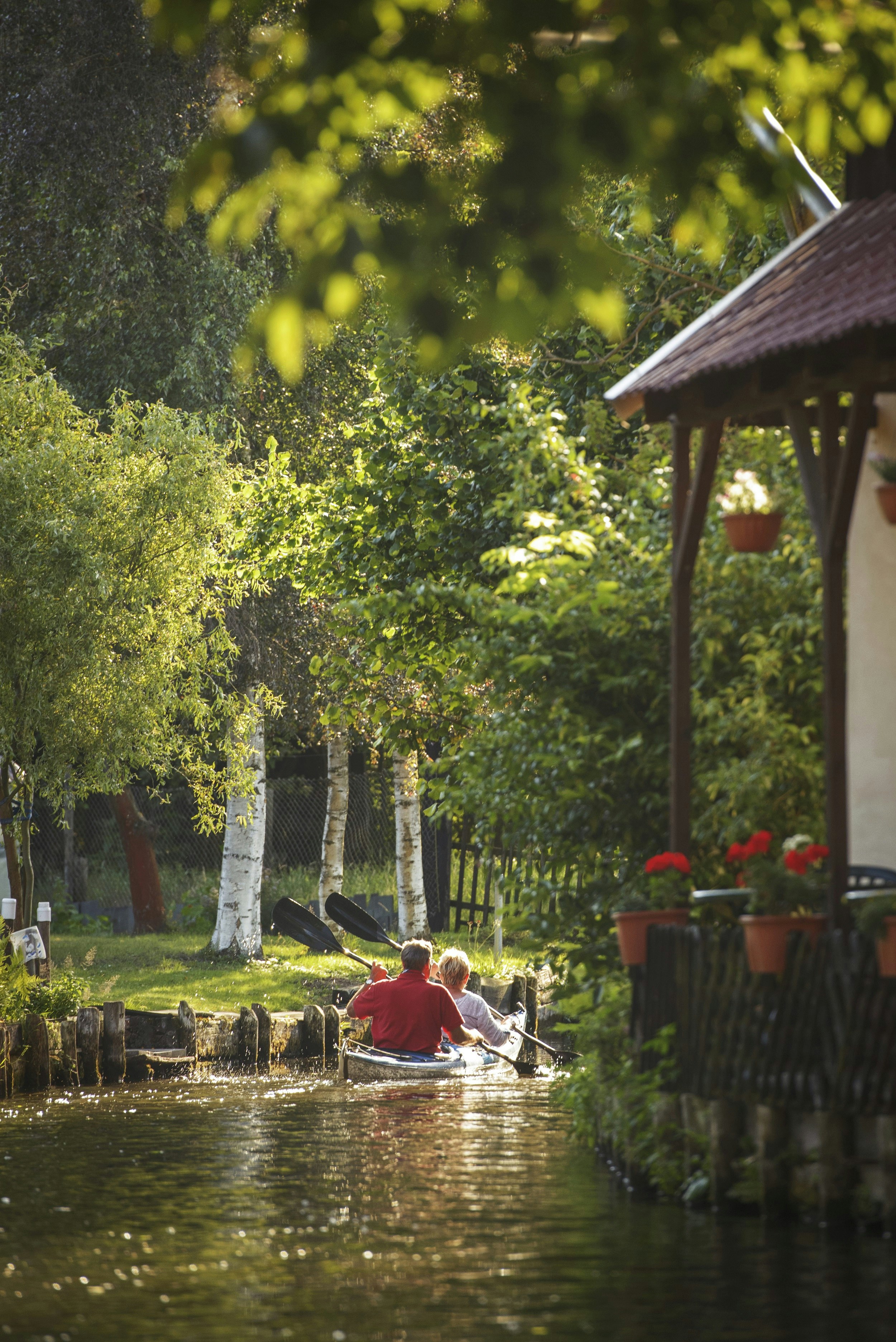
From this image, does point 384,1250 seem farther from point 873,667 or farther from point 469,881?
point 469,881

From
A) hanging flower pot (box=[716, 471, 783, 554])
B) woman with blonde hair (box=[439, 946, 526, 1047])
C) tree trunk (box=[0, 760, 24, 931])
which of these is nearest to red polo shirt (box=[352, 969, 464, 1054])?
woman with blonde hair (box=[439, 946, 526, 1047])

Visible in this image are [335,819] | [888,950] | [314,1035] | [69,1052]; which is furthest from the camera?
[335,819]

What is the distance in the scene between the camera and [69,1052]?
1547 cm

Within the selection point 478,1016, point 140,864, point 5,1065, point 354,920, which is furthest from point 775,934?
point 140,864

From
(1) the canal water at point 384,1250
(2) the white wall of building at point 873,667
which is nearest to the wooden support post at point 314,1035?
(1) the canal water at point 384,1250

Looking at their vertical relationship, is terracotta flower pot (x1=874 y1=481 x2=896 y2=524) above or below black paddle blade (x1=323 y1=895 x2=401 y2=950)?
above

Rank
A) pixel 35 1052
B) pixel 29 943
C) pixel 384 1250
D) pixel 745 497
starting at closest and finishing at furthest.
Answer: pixel 384 1250
pixel 745 497
pixel 35 1052
pixel 29 943

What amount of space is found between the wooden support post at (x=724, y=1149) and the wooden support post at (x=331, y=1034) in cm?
1023

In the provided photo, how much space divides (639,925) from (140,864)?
59.4 feet

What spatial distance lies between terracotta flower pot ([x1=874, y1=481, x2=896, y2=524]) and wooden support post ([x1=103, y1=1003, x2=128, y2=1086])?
370 inches

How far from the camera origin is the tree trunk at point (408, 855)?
2272 cm

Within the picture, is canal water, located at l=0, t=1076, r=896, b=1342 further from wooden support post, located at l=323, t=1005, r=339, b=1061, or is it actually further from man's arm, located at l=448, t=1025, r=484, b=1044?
wooden support post, located at l=323, t=1005, r=339, b=1061

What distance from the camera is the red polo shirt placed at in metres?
16.0

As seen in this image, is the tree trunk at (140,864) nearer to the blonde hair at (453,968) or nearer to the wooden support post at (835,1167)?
the blonde hair at (453,968)
